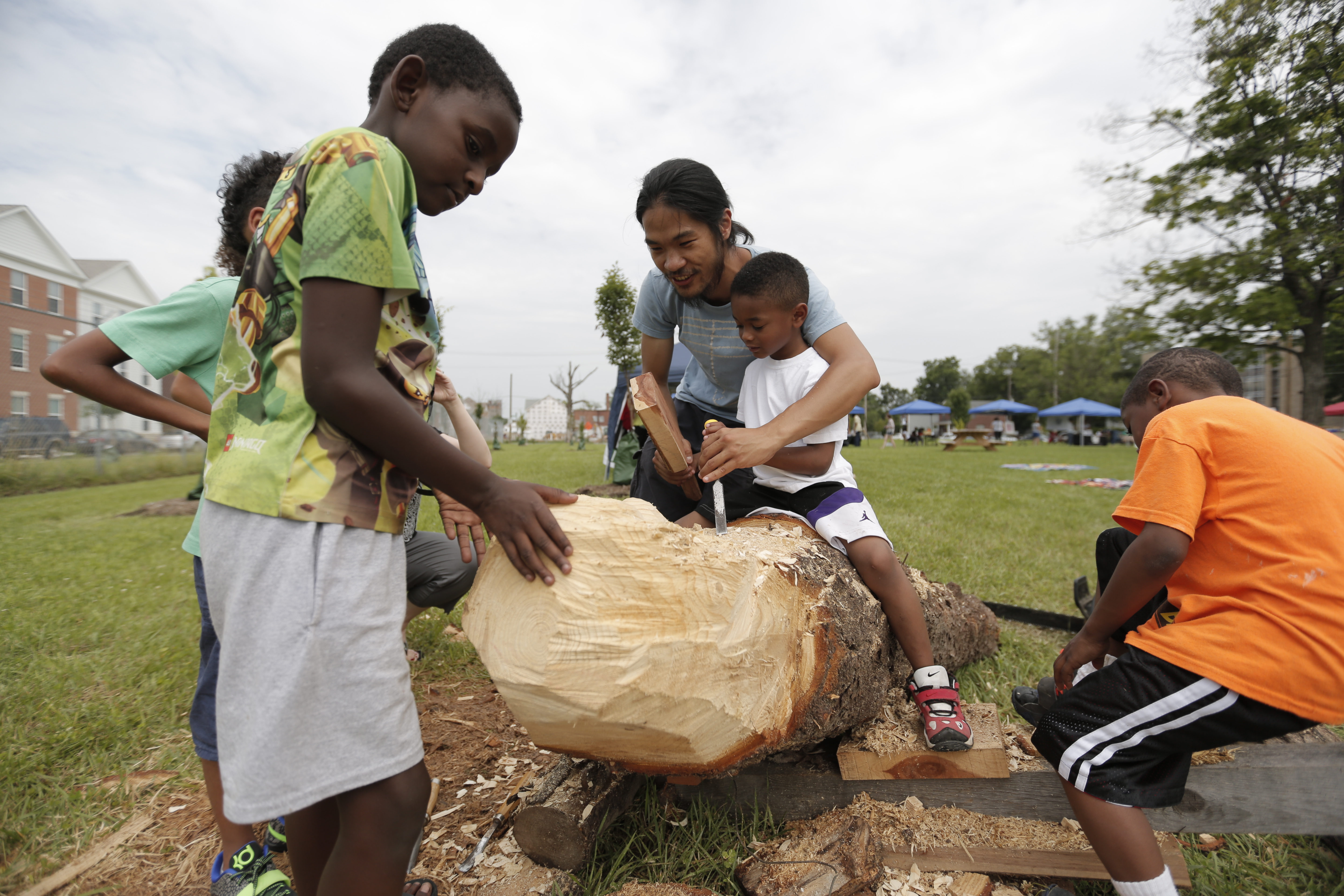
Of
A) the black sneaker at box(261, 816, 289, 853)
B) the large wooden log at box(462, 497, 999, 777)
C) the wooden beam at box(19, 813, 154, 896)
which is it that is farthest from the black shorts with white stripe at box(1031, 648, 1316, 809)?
the wooden beam at box(19, 813, 154, 896)

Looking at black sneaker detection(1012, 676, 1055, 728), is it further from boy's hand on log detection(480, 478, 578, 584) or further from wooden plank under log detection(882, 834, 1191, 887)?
boy's hand on log detection(480, 478, 578, 584)

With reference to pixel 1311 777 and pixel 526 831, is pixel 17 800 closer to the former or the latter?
pixel 526 831

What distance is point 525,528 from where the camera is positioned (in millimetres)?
1222

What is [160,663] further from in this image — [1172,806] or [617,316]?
[617,316]

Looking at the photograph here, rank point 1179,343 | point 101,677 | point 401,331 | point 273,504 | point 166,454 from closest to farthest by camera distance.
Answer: point 273,504
point 401,331
point 101,677
point 1179,343
point 166,454

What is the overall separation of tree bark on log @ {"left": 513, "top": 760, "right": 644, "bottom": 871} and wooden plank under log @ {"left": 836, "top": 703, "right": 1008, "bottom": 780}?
684 millimetres

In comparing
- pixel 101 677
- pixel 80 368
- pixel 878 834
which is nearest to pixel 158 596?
pixel 101 677

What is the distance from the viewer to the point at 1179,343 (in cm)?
798

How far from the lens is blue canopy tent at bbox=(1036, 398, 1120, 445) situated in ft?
105

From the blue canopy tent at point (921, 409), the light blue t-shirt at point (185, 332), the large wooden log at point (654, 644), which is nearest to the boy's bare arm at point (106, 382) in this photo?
the light blue t-shirt at point (185, 332)

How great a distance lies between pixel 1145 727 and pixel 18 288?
17839 millimetres

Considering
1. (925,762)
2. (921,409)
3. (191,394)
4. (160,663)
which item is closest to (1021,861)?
(925,762)

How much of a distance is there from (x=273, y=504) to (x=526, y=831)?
1.20 m

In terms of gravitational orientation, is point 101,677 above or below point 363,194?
below
